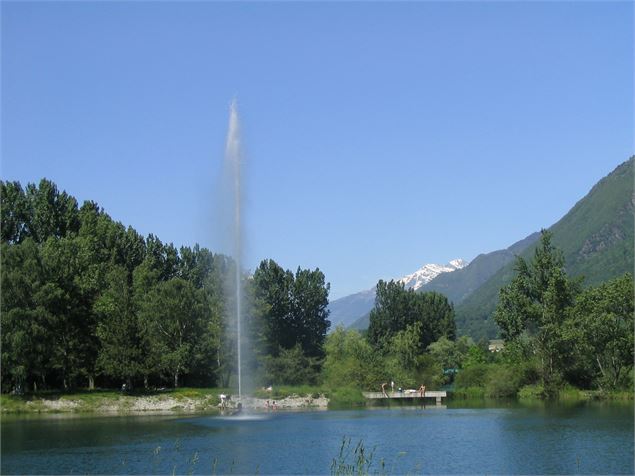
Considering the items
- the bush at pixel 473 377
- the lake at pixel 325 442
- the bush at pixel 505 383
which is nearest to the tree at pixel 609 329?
the bush at pixel 505 383

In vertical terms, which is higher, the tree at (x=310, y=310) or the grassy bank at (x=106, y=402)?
the tree at (x=310, y=310)

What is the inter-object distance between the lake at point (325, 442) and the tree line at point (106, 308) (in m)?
8.36

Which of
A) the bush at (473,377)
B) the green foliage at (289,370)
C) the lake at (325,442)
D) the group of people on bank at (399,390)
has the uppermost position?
the green foliage at (289,370)

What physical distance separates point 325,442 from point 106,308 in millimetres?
30210

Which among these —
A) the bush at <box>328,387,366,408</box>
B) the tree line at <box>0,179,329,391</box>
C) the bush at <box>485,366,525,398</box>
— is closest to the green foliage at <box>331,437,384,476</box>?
the tree line at <box>0,179,329,391</box>

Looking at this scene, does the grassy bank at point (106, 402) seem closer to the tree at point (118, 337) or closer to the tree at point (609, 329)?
the tree at point (118, 337)

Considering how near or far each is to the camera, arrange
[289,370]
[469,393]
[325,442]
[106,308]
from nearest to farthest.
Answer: [325,442] < [106,308] < [469,393] < [289,370]

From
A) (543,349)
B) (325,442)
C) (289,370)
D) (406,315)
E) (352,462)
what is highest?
(406,315)

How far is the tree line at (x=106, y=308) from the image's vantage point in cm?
5391

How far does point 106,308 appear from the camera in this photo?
60250 millimetres

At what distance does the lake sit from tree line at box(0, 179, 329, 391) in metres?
8.36

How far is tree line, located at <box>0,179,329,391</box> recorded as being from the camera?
5391cm

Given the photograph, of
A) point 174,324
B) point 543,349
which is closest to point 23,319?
point 174,324

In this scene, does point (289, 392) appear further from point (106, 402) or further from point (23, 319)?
point (23, 319)
